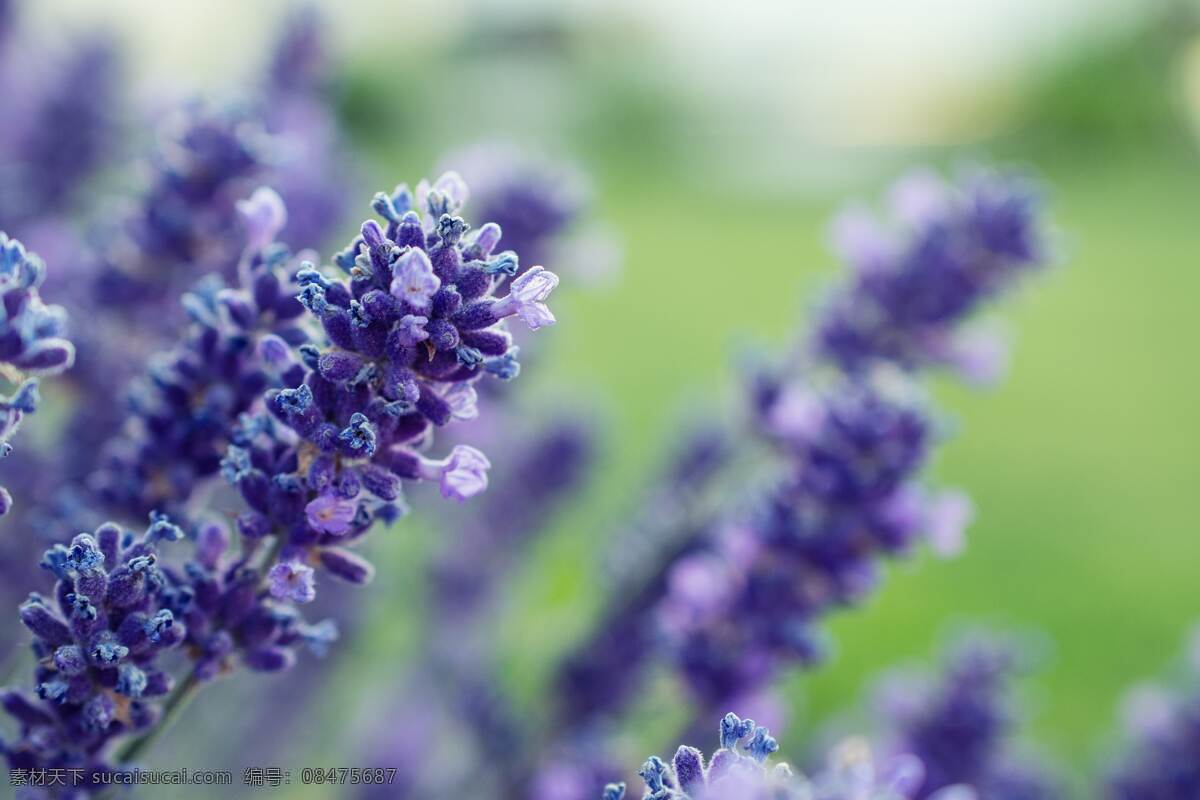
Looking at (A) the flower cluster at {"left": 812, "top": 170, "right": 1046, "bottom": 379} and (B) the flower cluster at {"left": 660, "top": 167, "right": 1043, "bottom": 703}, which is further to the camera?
(A) the flower cluster at {"left": 812, "top": 170, "right": 1046, "bottom": 379}

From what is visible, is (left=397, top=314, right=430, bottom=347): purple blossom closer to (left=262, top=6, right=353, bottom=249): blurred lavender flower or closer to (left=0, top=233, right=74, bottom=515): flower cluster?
(left=0, top=233, right=74, bottom=515): flower cluster

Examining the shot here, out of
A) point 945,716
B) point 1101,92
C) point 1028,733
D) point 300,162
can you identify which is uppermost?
point 1101,92

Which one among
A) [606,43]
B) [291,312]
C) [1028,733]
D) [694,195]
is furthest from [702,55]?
[291,312]

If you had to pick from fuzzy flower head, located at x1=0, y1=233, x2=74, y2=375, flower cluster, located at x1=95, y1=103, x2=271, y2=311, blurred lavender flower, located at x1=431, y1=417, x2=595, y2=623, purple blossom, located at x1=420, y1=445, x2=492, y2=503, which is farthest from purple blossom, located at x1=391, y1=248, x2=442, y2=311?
blurred lavender flower, located at x1=431, y1=417, x2=595, y2=623

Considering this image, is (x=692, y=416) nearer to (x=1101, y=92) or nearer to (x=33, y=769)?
(x=33, y=769)

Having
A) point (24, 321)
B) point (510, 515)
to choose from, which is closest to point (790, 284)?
point (510, 515)

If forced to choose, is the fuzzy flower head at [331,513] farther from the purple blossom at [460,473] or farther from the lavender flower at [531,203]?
the lavender flower at [531,203]
